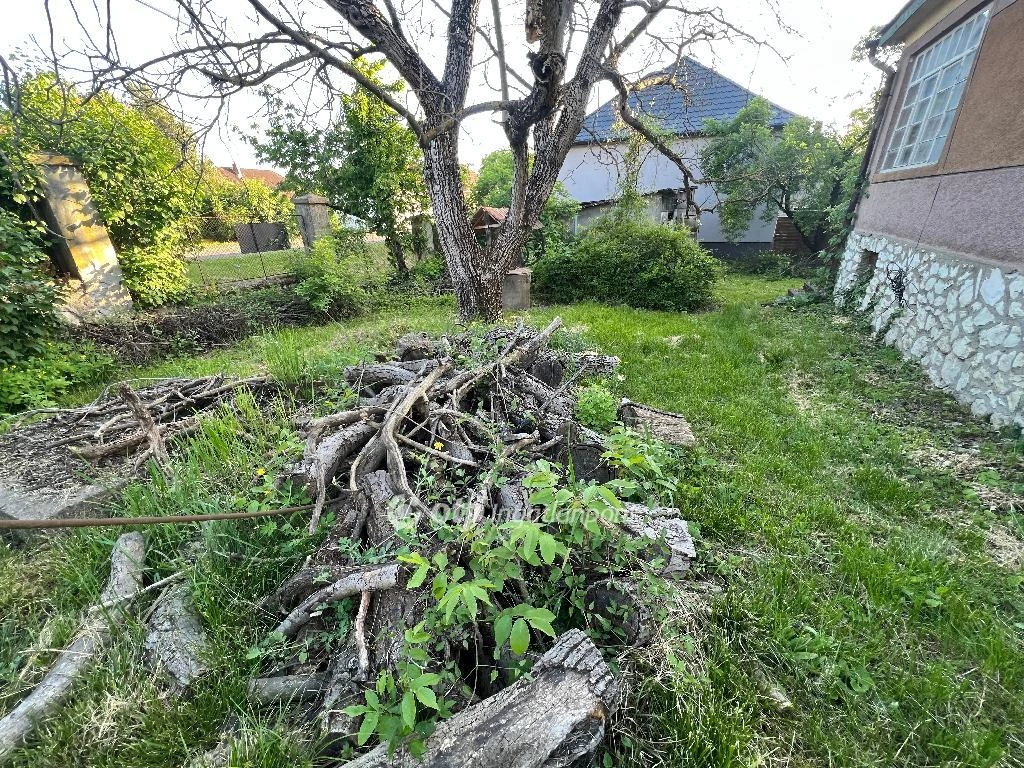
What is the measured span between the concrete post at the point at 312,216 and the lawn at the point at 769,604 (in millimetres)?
6892

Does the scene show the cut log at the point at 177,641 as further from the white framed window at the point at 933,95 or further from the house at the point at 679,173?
the house at the point at 679,173

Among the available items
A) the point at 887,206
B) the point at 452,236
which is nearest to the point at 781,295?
the point at 887,206

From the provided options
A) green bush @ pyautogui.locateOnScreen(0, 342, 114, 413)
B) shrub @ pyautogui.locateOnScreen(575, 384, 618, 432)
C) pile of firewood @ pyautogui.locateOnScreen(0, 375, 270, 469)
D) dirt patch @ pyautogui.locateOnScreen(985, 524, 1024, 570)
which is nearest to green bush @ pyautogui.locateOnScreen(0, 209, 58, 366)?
green bush @ pyautogui.locateOnScreen(0, 342, 114, 413)

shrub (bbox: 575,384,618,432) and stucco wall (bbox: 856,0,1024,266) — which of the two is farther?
stucco wall (bbox: 856,0,1024,266)

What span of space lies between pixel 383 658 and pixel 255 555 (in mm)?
948

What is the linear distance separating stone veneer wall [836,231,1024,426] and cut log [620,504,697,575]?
11.6 feet

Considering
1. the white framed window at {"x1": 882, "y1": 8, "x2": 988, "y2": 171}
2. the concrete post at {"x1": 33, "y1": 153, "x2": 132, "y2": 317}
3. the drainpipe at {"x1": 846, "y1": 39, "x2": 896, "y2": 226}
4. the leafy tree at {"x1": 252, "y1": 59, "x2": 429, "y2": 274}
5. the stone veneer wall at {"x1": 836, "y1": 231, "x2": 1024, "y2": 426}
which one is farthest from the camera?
the leafy tree at {"x1": 252, "y1": 59, "x2": 429, "y2": 274}

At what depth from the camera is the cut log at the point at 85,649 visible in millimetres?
1361

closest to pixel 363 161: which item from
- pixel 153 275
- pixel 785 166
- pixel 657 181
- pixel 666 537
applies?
pixel 153 275

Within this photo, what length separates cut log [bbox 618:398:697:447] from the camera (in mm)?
3076

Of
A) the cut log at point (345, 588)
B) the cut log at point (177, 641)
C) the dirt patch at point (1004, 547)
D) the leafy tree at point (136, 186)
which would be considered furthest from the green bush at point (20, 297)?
the dirt patch at point (1004, 547)

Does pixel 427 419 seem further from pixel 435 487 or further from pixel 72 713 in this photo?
pixel 72 713

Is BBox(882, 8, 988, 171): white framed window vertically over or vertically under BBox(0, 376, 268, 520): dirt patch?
over

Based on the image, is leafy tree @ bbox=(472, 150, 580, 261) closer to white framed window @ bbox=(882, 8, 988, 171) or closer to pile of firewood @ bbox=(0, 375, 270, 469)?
white framed window @ bbox=(882, 8, 988, 171)
